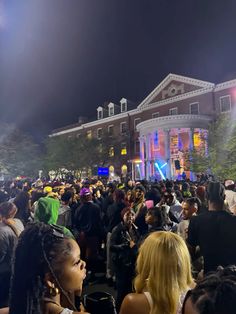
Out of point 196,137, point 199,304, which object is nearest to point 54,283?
point 199,304

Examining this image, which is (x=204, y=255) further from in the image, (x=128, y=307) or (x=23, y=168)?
(x=23, y=168)

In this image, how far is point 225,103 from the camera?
111ft

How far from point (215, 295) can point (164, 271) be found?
107 centimetres

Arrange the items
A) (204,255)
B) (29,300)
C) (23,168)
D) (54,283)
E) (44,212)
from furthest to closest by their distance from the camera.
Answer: (23,168) → (44,212) → (204,255) → (54,283) → (29,300)

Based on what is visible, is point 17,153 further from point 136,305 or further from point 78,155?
point 136,305

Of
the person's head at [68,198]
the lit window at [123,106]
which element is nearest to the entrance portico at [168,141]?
the lit window at [123,106]

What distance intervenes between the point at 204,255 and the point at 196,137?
30.1m

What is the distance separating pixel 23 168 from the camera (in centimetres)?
4175

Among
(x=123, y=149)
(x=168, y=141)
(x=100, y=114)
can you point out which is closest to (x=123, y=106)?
(x=100, y=114)

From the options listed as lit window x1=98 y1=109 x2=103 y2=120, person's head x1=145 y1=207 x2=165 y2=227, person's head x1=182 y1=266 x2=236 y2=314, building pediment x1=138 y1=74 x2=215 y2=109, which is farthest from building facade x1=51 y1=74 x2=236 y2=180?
person's head x1=182 y1=266 x2=236 y2=314

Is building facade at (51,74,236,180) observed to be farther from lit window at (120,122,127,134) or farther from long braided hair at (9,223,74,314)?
long braided hair at (9,223,74,314)

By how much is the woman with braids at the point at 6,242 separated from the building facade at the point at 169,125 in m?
24.2

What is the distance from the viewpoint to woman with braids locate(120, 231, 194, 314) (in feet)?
6.61

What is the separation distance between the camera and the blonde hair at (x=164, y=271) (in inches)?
79.5
